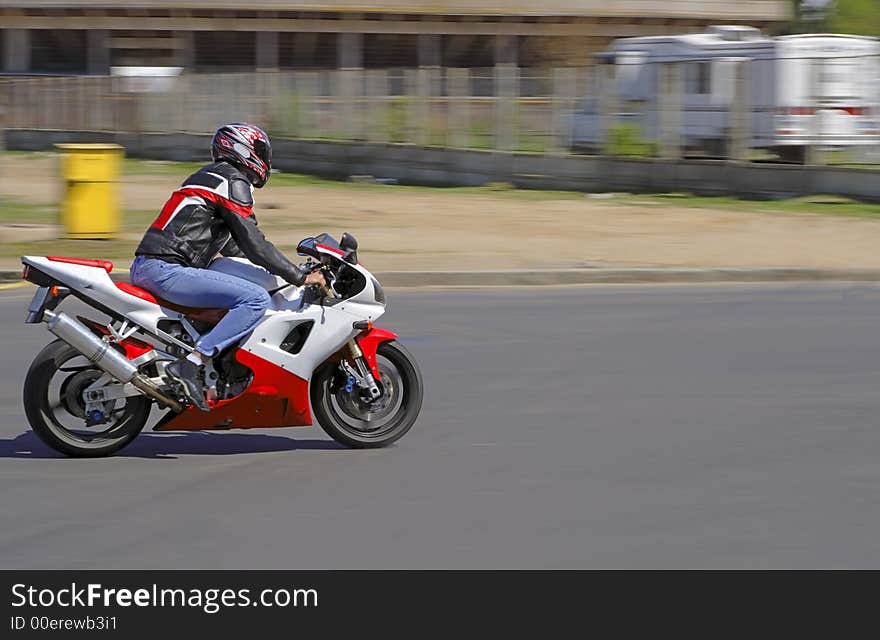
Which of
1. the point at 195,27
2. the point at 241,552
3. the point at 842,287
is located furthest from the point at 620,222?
the point at 195,27

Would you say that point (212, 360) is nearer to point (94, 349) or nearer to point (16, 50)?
point (94, 349)

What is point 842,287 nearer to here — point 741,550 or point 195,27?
point 741,550

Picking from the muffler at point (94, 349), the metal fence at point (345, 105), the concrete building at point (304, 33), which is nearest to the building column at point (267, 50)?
the concrete building at point (304, 33)

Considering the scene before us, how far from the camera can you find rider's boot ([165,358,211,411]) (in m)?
7.30

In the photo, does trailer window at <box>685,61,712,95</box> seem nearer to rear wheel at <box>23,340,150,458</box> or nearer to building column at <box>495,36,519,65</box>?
rear wheel at <box>23,340,150,458</box>

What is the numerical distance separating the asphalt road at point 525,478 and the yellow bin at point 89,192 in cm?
628

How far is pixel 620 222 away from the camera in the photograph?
20.5 meters

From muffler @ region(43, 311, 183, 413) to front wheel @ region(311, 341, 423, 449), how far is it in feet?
3.14

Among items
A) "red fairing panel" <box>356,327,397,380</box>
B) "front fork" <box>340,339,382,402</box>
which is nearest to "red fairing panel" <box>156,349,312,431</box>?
"front fork" <box>340,339,382,402</box>

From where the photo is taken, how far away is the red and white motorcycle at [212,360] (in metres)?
7.24

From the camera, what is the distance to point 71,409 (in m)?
7.34

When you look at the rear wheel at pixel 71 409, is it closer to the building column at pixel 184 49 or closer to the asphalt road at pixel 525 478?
the asphalt road at pixel 525 478

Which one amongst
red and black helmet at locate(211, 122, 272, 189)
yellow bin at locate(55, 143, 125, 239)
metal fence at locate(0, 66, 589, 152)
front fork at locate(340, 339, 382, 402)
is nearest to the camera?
red and black helmet at locate(211, 122, 272, 189)
